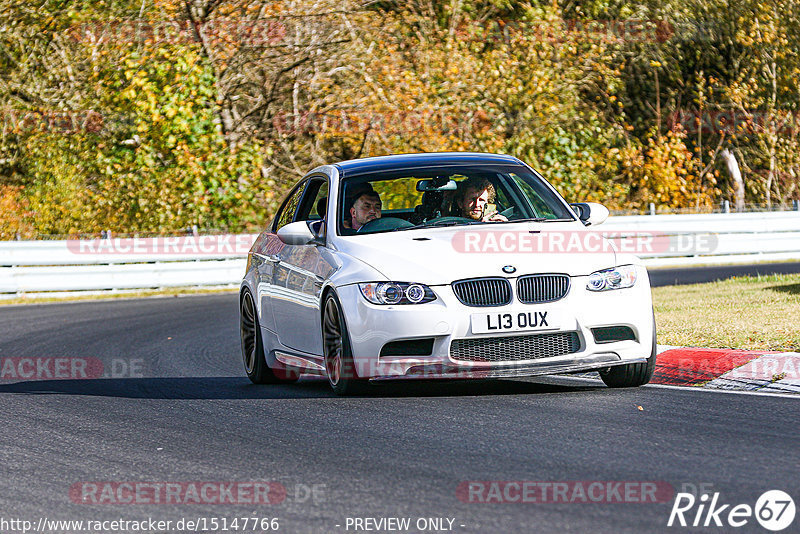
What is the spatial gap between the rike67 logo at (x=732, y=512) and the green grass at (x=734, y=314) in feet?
15.7

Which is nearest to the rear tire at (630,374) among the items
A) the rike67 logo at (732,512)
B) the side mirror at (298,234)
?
the side mirror at (298,234)

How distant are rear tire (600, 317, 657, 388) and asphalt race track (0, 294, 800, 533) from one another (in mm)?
116

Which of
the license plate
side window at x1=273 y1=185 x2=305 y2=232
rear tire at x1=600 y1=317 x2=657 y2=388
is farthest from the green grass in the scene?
side window at x1=273 y1=185 x2=305 y2=232

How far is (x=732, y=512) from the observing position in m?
5.10

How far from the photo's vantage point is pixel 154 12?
1170 inches

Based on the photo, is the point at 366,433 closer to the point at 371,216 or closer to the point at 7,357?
the point at 371,216

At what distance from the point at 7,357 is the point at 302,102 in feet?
60.0

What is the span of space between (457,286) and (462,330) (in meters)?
0.28

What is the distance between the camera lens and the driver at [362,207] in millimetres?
9578

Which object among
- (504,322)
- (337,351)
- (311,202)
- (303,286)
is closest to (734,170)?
(311,202)

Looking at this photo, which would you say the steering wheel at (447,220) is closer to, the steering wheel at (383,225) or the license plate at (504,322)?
the steering wheel at (383,225)

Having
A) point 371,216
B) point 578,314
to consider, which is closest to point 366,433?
point 578,314

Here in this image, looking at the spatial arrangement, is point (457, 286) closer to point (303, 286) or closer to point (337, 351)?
point (337, 351)

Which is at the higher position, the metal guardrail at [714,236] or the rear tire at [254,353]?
the rear tire at [254,353]
